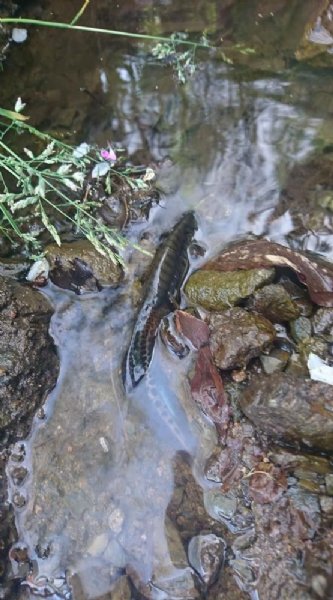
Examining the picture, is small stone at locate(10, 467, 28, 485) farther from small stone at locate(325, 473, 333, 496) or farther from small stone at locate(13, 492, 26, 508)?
small stone at locate(325, 473, 333, 496)

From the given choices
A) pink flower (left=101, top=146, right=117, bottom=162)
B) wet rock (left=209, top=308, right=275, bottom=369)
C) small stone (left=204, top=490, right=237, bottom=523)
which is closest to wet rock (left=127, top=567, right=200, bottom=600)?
small stone (left=204, top=490, right=237, bottom=523)

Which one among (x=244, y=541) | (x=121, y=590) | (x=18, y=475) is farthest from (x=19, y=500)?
(x=244, y=541)

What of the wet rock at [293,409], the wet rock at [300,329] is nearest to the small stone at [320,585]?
the wet rock at [293,409]

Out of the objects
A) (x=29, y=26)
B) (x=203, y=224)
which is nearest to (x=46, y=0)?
(x=29, y=26)

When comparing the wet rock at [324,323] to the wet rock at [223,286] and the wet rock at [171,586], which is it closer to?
the wet rock at [223,286]

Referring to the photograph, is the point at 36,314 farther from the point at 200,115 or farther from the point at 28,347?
the point at 200,115

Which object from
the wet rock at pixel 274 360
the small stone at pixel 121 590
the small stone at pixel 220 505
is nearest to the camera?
the small stone at pixel 121 590

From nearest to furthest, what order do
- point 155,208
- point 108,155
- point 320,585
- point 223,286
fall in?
point 320,585 < point 223,286 < point 108,155 < point 155,208

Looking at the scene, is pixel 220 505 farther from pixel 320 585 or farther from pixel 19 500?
pixel 19 500
